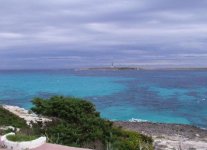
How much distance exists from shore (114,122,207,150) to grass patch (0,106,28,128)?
815 centimetres

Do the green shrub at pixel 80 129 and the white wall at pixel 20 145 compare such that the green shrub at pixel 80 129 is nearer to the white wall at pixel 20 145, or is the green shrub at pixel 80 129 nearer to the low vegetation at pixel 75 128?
the low vegetation at pixel 75 128

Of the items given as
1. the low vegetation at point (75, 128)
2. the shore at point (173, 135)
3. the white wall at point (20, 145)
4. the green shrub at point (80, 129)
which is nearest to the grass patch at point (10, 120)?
the low vegetation at point (75, 128)

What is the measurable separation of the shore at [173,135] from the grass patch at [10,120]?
815 cm

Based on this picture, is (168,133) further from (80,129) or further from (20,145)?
(20,145)

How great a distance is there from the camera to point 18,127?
18.9 meters

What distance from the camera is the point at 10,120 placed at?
66.3 feet

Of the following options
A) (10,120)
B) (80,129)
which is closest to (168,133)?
Result: (80,129)

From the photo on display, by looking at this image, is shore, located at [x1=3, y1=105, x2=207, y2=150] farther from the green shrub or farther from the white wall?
the white wall

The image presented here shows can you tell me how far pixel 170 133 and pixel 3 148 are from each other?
937 inches

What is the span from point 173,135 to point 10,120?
1726cm

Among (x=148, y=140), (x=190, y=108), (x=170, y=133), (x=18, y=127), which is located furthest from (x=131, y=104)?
(x=18, y=127)

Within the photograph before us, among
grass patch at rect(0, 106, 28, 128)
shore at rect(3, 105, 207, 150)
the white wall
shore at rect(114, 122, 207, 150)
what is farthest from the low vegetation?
shore at rect(114, 122, 207, 150)

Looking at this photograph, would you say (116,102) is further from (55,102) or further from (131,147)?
(131,147)

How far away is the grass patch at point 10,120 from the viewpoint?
767 inches
